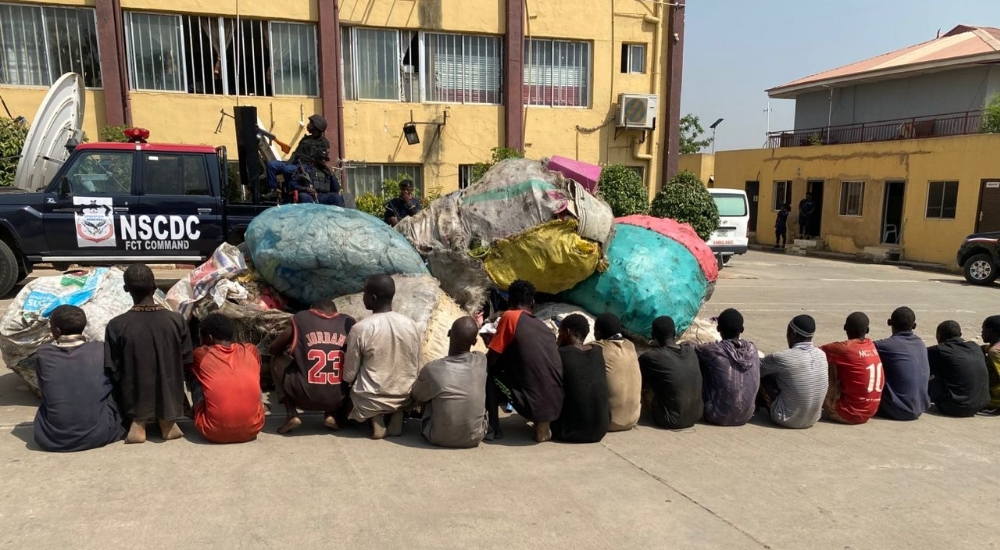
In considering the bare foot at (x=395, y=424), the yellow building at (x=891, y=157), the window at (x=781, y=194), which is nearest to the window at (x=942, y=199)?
the yellow building at (x=891, y=157)

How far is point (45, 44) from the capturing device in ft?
40.7

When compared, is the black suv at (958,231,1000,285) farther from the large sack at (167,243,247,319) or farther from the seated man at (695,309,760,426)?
the large sack at (167,243,247,319)

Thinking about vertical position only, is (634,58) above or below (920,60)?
below

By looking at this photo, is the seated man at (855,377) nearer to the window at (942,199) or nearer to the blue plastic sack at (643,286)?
the blue plastic sack at (643,286)

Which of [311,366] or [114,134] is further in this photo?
[114,134]

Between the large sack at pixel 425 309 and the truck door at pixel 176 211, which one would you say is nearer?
the large sack at pixel 425 309

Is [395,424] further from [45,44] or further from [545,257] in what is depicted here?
[45,44]

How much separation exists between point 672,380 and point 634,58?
12796 millimetres

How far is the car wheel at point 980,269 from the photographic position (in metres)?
14.1

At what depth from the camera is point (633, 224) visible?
21.5 ft

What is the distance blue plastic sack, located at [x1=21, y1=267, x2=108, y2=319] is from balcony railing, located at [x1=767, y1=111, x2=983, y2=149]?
853 inches

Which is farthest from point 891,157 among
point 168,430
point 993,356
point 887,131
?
point 168,430

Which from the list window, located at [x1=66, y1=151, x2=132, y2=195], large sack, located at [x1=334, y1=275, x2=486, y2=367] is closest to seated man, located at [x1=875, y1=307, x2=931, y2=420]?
large sack, located at [x1=334, y1=275, x2=486, y2=367]

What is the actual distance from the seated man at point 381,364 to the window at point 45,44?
11299 mm
